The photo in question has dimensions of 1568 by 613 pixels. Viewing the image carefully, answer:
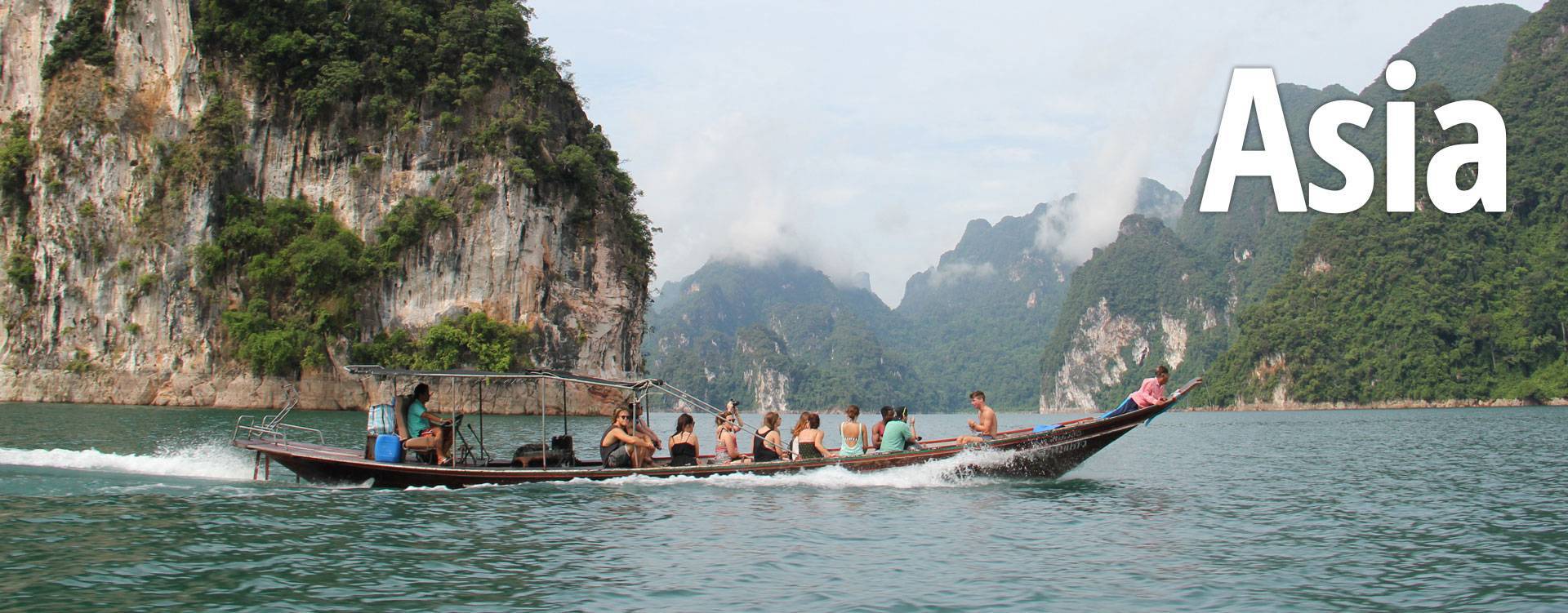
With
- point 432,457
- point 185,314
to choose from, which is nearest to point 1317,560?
point 432,457

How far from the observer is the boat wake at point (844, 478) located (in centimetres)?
1773

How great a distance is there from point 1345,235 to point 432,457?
323ft

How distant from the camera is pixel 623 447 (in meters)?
18.0

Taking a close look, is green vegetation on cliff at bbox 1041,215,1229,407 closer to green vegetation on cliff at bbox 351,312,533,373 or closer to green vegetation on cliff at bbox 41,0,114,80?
green vegetation on cliff at bbox 351,312,533,373

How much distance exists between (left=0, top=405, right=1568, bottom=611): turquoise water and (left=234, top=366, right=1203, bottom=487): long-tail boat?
9.2 inches

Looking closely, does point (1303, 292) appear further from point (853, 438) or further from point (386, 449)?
point (386, 449)

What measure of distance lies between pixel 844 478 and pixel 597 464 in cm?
423

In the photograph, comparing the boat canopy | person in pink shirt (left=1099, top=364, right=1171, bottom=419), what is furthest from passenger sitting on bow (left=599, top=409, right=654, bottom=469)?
person in pink shirt (left=1099, top=364, right=1171, bottom=419)

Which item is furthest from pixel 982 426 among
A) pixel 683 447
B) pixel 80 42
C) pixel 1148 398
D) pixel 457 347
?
pixel 80 42

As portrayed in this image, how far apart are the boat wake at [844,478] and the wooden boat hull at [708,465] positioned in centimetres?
9

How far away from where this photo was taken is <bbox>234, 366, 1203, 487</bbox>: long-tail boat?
55.6 feet

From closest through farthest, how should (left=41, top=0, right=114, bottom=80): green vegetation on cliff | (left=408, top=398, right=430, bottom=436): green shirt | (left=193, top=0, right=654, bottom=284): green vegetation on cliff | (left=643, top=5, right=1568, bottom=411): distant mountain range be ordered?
(left=408, top=398, right=430, bottom=436): green shirt, (left=41, top=0, right=114, bottom=80): green vegetation on cliff, (left=193, top=0, right=654, bottom=284): green vegetation on cliff, (left=643, top=5, right=1568, bottom=411): distant mountain range

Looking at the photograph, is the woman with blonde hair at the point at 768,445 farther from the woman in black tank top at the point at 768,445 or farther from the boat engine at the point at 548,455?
the boat engine at the point at 548,455

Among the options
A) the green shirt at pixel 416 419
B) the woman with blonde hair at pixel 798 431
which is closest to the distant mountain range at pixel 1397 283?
the woman with blonde hair at pixel 798 431
